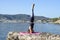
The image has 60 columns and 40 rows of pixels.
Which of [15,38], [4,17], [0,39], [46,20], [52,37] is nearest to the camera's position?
[52,37]

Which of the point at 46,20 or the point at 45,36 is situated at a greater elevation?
the point at 45,36

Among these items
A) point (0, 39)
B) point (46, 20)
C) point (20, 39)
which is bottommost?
point (46, 20)

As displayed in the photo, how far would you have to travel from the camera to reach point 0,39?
35.2 m

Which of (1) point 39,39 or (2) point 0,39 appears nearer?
(1) point 39,39

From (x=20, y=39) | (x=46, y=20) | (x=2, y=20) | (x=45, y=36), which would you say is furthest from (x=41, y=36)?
(x=46, y=20)

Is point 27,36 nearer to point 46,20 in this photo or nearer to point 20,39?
point 20,39

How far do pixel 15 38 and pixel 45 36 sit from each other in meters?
2.27

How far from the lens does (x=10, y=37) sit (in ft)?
65.8

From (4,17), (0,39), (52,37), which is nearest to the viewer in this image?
(52,37)

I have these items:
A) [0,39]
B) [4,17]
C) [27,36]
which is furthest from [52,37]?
[4,17]

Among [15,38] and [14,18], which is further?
[14,18]

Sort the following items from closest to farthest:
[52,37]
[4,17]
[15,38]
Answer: [52,37]
[15,38]
[4,17]

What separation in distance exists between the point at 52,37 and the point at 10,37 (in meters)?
3.18

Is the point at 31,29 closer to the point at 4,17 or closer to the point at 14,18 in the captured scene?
the point at 4,17
